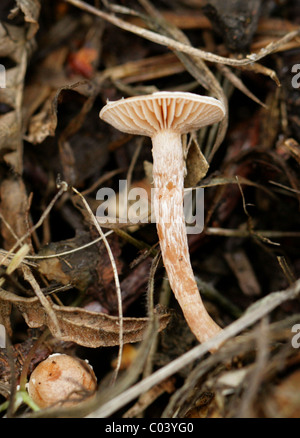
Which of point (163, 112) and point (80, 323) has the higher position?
point (163, 112)

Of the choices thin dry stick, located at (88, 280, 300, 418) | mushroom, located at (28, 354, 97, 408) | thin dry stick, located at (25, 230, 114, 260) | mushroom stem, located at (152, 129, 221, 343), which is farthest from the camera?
thin dry stick, located at (25, 230, 114, 260)

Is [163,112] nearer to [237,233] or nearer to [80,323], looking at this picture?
[237,233]

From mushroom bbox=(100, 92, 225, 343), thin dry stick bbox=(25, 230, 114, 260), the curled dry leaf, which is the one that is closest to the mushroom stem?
mushroom bbox=(100, 92, 225, 343)

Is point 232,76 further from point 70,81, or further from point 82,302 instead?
point 82,302

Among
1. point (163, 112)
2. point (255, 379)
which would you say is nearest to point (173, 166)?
point (163, 112)

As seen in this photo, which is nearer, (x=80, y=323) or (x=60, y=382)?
(x=60, y=382)

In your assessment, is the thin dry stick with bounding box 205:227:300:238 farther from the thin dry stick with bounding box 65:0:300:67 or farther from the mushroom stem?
the thin dry stick with bounding box 65:0:300:67

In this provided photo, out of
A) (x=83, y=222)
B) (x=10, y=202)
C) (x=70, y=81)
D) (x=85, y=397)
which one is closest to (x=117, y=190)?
(x=83, y=222)

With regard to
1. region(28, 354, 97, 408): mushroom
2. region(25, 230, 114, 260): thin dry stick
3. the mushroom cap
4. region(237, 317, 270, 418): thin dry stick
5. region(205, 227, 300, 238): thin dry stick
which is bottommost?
region(28, 354, 97, 408): mushroom
